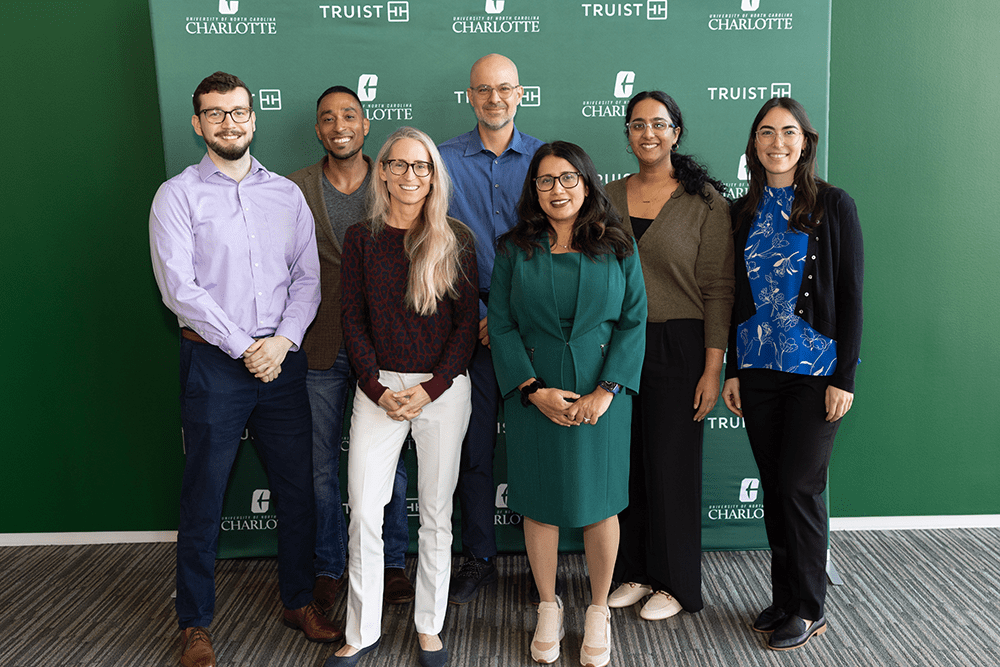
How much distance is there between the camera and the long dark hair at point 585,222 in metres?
2.02

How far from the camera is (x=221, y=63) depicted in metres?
2.80

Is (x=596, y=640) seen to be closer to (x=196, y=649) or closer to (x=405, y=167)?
(x=196, y=649)

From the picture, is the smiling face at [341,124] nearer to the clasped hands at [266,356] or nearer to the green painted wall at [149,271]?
the clasped hands at [266,356]

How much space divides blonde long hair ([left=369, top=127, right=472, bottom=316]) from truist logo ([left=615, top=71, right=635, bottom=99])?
3.78 feet

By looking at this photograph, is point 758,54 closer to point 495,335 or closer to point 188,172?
point 495,335

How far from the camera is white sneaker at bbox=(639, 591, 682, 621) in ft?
7.91

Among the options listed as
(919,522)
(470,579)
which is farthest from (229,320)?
(919,522)

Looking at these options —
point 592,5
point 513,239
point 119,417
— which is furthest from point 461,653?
point 592,5

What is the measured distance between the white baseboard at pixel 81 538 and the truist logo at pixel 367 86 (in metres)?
2.35

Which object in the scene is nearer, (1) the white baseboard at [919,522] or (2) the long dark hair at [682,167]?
(2) the long dark hair at [682,167]

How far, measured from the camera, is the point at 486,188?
2543mm

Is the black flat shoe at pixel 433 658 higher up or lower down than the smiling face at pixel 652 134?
lower down

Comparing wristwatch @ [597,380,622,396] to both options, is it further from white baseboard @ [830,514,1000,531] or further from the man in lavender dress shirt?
white baseboard @ [830,514,1000,531]

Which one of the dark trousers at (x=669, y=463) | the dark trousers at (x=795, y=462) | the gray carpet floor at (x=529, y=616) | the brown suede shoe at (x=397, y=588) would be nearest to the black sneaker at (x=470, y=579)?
the gray carpet floor at (x=529, y=616)
